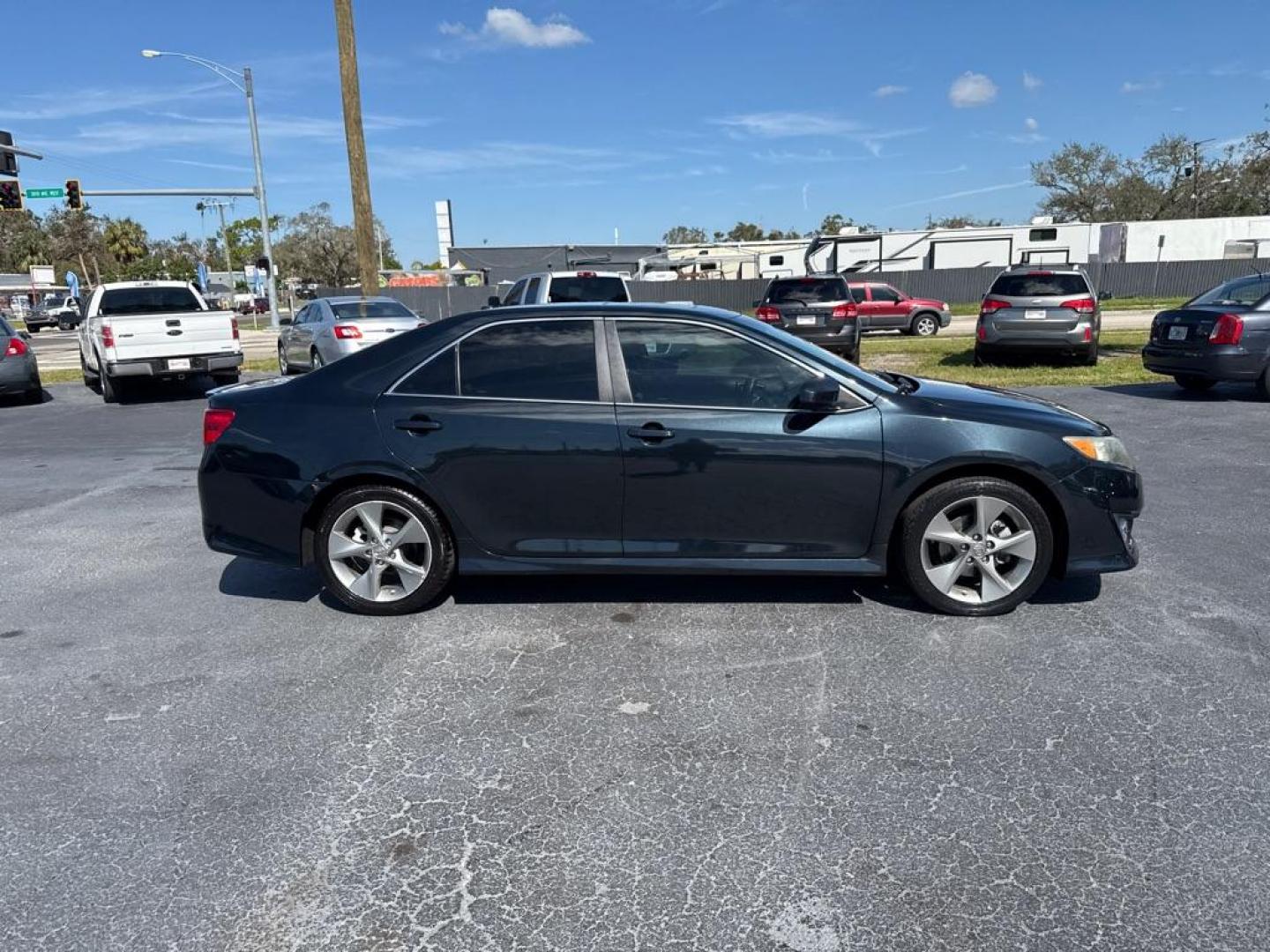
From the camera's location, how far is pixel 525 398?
15.2 ft

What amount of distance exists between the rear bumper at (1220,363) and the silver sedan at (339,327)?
399 inches

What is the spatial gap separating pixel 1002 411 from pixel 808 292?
12639 millimetres

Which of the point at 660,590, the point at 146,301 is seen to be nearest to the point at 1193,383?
the point at 660,590

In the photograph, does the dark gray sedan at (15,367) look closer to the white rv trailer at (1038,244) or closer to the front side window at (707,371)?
the front side window at (707,371)

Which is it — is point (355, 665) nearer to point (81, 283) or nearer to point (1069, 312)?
point (1069, 312)

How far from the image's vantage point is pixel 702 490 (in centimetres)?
449

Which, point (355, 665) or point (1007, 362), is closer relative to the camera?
point (355, 665)

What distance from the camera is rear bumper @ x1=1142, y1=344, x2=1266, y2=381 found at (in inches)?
429

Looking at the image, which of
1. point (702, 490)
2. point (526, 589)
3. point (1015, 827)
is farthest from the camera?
point (526, 589)

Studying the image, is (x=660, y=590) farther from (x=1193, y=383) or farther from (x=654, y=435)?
(x=1193, y=383)

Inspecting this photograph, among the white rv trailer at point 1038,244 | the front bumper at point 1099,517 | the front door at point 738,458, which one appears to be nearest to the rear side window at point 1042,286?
the front bumper at point 1099,517

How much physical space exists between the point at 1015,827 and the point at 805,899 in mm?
768

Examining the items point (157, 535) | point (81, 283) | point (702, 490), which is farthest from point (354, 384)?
point (81, 283)

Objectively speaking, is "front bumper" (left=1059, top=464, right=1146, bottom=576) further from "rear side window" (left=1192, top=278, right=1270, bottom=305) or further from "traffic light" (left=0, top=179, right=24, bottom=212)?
"traffic light" (left=0, top=179, right=24, bottom=212)
